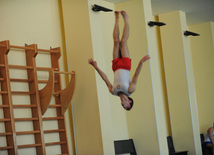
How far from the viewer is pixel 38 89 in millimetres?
6223

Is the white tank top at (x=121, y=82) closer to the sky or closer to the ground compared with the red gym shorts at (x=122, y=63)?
closer to the ground

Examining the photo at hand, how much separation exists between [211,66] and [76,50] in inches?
197

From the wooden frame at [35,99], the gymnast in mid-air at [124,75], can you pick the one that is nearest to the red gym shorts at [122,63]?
the gymnast in mid-air at [124,75]

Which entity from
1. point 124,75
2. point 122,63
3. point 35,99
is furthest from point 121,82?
point 35,99

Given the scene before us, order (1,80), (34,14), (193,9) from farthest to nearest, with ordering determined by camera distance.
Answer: (193,9) → (34,14) → (1,80)

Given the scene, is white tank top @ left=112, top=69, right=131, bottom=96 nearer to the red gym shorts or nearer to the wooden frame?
the red gym shorts

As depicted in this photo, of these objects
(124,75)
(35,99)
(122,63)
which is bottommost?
(35,99)

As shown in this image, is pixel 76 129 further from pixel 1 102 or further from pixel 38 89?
pixel 1 102

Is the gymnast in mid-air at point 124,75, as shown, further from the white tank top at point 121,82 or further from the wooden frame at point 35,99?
the wooden frame at point 35,99

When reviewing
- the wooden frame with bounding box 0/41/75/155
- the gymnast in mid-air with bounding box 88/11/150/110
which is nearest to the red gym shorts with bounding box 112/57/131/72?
the gymnast in mid-air with bounding box 88/11/150/110

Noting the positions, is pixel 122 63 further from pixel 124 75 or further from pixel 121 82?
pixel 121 82

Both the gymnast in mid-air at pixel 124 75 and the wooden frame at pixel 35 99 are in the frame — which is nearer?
the gymnast in mid-air at pixel 124 75

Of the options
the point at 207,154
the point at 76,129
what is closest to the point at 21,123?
the point at 76,129

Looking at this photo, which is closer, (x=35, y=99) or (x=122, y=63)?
(x=122, y=63)
